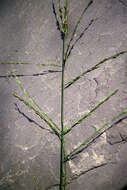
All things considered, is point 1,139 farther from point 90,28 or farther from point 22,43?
point 90,28

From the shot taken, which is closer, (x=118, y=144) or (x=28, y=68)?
(x=118, y=144)

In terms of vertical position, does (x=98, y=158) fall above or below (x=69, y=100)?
below

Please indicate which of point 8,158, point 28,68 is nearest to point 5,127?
point 8,158

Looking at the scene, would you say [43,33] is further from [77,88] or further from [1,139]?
[1,139]

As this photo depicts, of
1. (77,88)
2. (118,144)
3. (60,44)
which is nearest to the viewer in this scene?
(118,144)

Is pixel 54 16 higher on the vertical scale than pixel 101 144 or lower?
higher

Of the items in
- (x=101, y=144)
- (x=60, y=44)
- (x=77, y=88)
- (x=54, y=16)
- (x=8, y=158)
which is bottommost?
(x=8, y=158)

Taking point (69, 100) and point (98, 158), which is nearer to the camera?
point (98, 158)

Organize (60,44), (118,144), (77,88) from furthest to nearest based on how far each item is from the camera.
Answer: (60,44) < (77,88) < (118,144)
